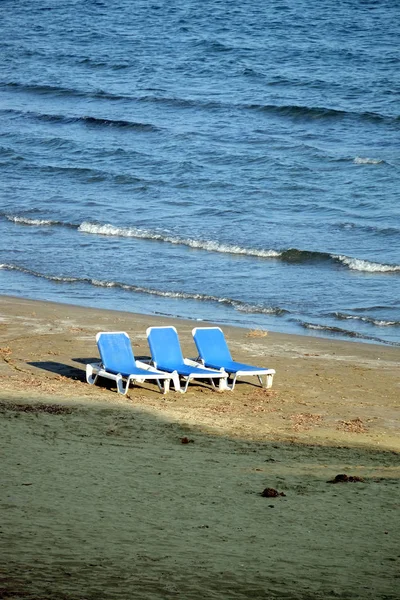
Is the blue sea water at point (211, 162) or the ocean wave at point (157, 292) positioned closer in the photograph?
the ocean wave at point (157, 292)

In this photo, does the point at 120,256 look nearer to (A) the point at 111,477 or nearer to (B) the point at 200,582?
(A) the point at 111,477

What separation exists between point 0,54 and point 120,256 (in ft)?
99.8

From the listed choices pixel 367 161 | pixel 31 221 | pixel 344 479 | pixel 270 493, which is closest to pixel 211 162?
pixel 367 161

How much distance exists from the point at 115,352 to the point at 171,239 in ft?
32.4

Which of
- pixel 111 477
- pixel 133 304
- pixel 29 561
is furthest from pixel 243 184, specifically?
pixel 29 561

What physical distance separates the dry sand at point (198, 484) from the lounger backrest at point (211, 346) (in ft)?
1.21

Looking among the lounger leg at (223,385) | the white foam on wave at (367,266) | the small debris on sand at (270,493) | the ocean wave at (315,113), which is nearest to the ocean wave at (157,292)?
the white foam on wave at (367,266)

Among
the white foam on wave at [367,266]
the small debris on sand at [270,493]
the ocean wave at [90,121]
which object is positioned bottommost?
the white foam on wave at [367,266]

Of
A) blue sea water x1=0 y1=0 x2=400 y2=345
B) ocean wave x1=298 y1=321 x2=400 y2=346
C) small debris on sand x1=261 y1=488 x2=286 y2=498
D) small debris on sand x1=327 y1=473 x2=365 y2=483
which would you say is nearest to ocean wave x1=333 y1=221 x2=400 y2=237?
blue sea water x1=0 y1=0 x2=400 y2=345

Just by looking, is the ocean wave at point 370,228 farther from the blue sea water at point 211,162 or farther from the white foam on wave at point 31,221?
the white foam on wave at point 31,221

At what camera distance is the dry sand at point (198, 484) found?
5801 mm

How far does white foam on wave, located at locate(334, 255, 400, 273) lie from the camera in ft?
60.6

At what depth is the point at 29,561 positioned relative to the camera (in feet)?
19.0

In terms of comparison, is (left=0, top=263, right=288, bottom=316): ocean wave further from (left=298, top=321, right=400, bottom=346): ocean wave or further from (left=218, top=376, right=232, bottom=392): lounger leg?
(left=218, top=376, right=232, bottom=392): lounger leg
